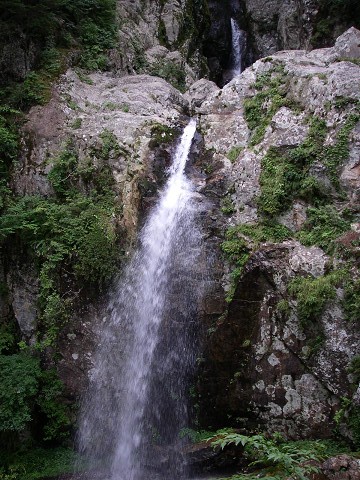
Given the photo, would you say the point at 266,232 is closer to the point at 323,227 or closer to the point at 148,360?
the point at 323,227

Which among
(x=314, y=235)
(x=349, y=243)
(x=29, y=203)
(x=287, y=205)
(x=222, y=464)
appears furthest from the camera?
(x=29, y=203)

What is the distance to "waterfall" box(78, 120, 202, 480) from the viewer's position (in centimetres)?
709

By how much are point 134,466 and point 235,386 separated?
2272 millimetres

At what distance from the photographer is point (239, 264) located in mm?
7793

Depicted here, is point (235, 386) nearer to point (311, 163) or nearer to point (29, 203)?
point (311, 163)

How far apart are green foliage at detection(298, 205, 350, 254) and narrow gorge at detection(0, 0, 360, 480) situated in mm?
39

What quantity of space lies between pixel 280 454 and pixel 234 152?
25.9 feet

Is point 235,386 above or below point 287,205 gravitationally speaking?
below

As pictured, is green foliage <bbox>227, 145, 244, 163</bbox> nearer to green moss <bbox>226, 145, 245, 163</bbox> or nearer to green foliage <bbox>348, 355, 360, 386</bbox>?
green moss <bbox>226, 145, 245, 163</bbox>

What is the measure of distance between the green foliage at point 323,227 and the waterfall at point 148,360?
2.26m

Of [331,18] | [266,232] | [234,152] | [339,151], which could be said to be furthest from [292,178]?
[331,18]

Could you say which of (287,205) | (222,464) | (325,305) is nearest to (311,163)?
(287,205)

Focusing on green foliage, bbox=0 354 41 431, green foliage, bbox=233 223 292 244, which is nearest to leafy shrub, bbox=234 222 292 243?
green foliage, bbox=233 223 292 244

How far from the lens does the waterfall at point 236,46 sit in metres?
21.9
